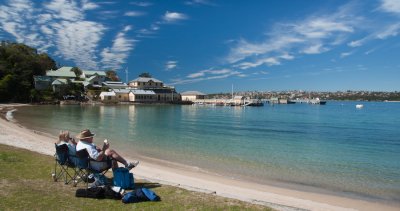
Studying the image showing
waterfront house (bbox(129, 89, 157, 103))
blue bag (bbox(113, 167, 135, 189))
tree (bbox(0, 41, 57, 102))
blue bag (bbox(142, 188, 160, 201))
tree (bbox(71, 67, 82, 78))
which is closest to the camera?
blue bag (bbox(142, 188, 160, 201))

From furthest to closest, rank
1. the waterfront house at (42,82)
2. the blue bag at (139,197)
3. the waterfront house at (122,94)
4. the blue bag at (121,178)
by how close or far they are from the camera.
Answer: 1. the waterfront house at (122,94)
2. the waterfront house at (42,82)
3. the blue bag at (121,178)
4. the blue bag at (139,197)

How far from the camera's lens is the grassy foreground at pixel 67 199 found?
6504mm

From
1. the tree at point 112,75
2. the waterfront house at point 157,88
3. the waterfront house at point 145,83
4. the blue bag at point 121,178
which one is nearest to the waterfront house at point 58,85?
the waterfront house at point 157,88

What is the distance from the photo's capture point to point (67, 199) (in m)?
6.93

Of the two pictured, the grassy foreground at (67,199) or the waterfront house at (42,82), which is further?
the waterfront house at (42,82)

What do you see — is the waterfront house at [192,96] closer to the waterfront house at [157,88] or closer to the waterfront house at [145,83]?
the waterfront house at [157,88]

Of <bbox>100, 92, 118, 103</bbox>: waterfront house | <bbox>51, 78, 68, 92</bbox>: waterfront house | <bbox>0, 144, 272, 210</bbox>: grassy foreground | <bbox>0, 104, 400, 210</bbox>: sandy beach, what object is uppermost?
<bbox>51, 78, 68, 92</bbox>: waterfront house

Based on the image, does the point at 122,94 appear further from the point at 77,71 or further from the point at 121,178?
the point at 121,178

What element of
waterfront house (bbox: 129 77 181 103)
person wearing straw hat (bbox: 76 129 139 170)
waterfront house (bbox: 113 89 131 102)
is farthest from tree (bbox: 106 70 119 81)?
person wearing straw hat (bbox: 76 129 139 170)

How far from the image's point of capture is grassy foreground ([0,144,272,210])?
21.3 ft

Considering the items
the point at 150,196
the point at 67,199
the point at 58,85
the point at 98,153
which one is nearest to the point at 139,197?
the point at 150,196

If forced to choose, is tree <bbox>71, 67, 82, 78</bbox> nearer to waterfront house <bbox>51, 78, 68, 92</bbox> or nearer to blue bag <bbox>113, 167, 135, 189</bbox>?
waterfront house <bbox>51, 78, 68, 92</bbox>

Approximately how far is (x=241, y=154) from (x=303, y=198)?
9.06m

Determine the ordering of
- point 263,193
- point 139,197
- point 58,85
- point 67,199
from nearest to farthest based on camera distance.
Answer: point 67,199 → point 139,197 → point 263,193 → point 58,85
